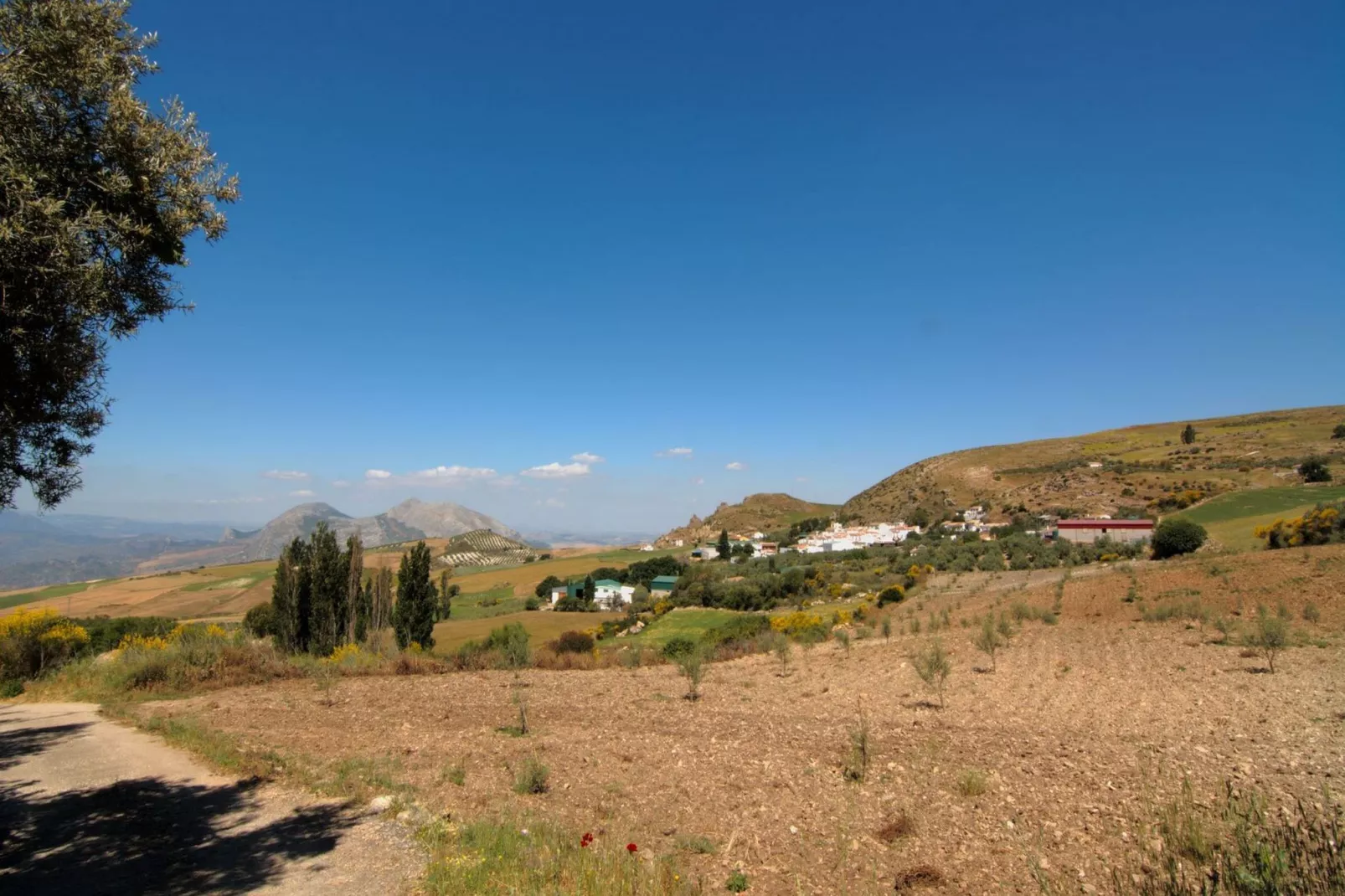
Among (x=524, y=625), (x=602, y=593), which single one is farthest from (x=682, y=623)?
(x=602, y=593)

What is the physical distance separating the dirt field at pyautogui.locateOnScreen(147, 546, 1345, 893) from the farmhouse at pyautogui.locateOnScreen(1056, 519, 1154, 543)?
37.9 metres

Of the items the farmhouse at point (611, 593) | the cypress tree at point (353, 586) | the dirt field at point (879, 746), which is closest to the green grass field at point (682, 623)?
the cypress tree at point (353, 586)

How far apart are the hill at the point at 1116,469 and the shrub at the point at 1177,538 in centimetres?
3197

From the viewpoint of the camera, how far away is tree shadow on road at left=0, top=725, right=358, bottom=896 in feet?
18.5

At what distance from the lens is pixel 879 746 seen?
373 inches

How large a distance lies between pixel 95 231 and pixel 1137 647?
22400 mm

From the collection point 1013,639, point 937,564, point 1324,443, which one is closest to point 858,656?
point 1013,639

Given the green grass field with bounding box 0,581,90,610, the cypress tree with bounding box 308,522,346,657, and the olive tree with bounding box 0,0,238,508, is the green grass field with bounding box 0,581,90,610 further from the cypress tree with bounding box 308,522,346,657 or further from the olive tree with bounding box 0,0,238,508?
the olive tree with bounding box 0,0,238,508

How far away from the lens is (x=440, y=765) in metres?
9.38

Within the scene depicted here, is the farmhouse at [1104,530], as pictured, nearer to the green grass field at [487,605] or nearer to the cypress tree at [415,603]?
the cypress tree at [415,603]

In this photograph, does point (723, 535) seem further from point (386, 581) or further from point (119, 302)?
point (119, 302)

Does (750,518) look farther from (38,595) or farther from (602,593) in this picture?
(38,595)

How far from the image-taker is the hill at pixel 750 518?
142 m

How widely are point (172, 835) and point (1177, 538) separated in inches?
1893
